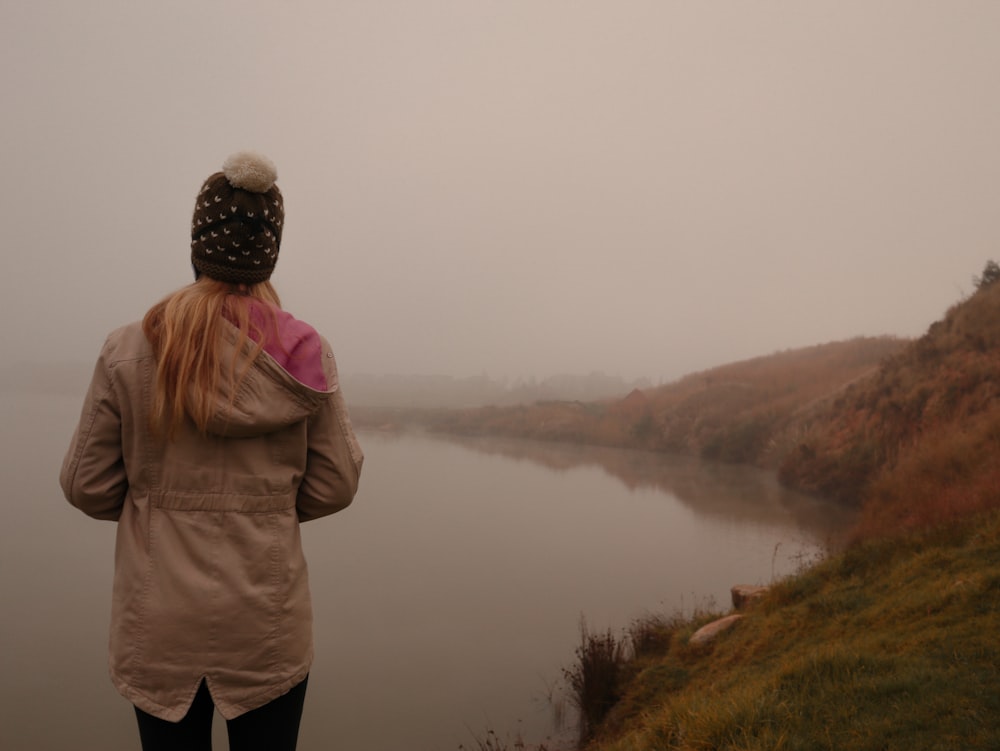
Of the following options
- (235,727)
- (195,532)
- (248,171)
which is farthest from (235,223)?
(235,727)

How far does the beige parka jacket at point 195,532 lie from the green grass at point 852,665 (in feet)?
6.88

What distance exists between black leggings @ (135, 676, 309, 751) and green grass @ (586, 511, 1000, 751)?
1.93 meters

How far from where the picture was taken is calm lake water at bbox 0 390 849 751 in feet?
17.1

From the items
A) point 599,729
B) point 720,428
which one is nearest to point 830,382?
point 720,428

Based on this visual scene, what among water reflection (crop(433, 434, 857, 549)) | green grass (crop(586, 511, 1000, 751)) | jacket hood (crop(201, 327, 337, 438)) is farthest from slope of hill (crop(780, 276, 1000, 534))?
jacket hood (crop(201, 327, 337, 438))

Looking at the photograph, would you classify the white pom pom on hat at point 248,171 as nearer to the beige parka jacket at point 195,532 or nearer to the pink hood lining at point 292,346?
the pink hood lining at point 292,346

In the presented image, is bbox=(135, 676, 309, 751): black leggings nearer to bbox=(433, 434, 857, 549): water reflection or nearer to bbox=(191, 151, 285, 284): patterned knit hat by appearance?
bbox=(191, 151, 285, 284): patterned knit hat

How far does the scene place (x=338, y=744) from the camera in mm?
4871

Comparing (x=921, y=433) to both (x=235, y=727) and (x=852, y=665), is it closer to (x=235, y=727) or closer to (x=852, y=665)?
(x=852, y=665)

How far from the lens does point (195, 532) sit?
1528 millimetres

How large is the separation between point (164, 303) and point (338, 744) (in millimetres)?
4305

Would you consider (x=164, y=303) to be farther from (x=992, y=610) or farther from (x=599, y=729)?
(x=599, y=729)

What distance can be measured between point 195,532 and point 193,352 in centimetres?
40

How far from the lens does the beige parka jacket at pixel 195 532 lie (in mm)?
1503
